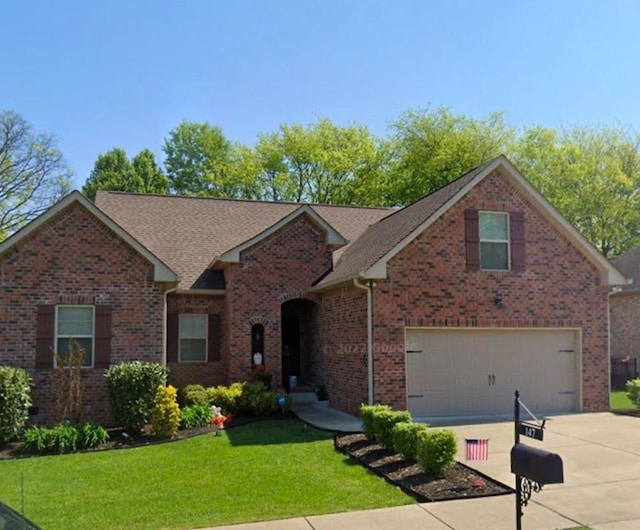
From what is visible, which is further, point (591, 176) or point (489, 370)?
point (591, 176)

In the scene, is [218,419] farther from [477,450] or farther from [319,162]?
[319,162]

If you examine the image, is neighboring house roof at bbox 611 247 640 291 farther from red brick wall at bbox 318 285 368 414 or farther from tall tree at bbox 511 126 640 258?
red brick wall at bbox 318 285 368 414

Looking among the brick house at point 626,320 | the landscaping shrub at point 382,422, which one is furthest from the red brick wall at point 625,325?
the landscaping shrub at point 382,422

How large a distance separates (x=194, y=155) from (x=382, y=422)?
44786 mm

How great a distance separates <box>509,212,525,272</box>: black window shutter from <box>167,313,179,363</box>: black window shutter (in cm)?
916

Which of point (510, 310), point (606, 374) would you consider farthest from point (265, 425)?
point (606, 374)

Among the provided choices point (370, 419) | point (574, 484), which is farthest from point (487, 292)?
point (574, 484)

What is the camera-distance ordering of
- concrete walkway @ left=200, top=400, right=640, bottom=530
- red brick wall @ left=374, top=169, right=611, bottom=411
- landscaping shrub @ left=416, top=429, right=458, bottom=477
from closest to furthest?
concrete walkway @ left=200, top=400, right=640, bottom=530
landscaping shrub @ left=416, top=429, right=458, bottom=477
red brick wall @ left=374, top=169, right=611, bottom=411

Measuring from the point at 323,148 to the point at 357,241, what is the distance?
26642 mm

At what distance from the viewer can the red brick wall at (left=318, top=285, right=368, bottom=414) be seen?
47.7ft

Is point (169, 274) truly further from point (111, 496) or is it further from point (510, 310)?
point (510, 310)

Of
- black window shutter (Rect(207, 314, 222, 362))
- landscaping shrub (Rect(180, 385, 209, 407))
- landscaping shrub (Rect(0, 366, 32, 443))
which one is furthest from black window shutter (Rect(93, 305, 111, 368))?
black window shutter (Rect(207, 314, 222, 362))

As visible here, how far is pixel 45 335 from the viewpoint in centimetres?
1441

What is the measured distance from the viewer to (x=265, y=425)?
14188mm
